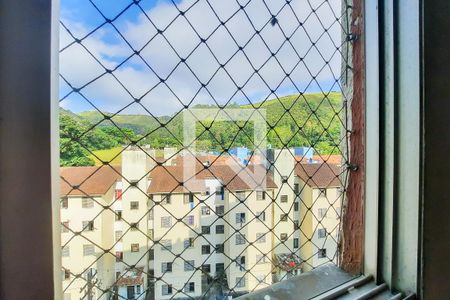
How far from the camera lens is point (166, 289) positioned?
0.49 metres

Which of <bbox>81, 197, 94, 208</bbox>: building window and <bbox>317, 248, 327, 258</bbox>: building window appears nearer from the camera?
<bbox>81, 197, 94, 208</bbox>: building window

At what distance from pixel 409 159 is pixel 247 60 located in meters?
0.36

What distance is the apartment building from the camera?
0.40 metres

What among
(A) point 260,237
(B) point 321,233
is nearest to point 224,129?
(A) point 260,237

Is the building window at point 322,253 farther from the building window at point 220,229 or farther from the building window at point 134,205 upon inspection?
the building window at point 134,205

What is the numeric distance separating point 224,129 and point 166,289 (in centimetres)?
29

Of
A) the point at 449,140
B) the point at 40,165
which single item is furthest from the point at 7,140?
the point at 449,140

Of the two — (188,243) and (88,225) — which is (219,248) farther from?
(88,225)

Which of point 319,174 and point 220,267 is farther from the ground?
point 319,174

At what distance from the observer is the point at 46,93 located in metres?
0.30

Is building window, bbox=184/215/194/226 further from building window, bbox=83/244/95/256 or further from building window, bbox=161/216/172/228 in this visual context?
building window, bbox=83/244/95/256

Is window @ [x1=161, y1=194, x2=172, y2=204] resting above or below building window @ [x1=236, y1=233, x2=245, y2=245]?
above

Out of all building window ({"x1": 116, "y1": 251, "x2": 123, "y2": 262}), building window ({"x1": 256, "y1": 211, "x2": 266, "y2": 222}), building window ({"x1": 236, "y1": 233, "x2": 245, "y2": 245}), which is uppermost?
building window ({"x1": 256, "y1": 211, "x2": 266, "y2": 222})

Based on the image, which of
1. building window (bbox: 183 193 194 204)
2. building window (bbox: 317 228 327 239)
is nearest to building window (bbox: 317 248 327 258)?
building window (bbox: 317 228 327 239)
